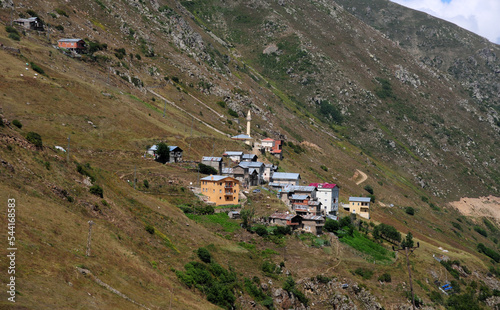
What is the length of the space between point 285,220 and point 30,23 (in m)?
92.7

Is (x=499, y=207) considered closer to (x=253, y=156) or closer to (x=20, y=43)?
(x=253, y=156)

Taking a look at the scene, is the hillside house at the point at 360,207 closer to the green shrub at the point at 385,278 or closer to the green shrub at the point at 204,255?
the green shrub at the point at 385,278

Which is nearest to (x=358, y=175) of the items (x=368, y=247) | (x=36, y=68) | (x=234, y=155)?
(x=234, y=155)

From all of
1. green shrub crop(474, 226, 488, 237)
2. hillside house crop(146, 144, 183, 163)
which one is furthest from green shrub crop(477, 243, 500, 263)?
hillside house crop(146, 144, 183, 163)

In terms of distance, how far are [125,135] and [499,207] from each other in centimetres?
14966

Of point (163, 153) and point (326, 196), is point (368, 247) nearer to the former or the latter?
point (326, 196)

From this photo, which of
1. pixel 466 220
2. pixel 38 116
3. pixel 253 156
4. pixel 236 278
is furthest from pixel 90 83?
pixel 466 220

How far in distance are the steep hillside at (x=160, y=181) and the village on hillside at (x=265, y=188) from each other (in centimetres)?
295

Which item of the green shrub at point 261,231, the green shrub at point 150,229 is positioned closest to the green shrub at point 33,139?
the green shrub at point 150,229

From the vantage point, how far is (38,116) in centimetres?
9400

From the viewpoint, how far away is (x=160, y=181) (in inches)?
3472

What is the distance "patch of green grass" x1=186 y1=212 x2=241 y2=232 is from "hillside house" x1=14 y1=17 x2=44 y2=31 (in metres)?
83.8

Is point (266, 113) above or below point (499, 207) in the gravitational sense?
above

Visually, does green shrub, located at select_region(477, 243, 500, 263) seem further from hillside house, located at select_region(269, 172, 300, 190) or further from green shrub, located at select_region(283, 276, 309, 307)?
green shrub, located at select_region(283, 276, 309, 307)
